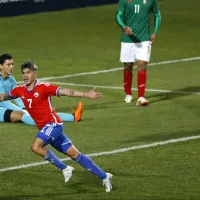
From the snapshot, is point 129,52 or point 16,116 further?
point 129,52

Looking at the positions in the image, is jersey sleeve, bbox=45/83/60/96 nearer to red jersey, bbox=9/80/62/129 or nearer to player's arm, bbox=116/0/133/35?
red jersey, bbox=9/80/62/129

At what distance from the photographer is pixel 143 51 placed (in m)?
20.9

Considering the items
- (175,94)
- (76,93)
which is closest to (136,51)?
(175,94)

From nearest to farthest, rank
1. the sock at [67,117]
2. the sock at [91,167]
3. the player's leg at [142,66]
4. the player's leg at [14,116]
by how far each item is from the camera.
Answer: the sock at [91,167] → the player's leg at [14,116] → the sock at [67,117] → the player's leg at [142,66]

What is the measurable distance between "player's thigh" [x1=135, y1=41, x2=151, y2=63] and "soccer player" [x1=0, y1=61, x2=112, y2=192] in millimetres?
6575

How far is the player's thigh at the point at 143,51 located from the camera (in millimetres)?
20844

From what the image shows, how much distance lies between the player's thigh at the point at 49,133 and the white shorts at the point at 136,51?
6.76m

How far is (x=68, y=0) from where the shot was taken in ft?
114

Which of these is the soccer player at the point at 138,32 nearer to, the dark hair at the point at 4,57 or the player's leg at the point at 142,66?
the player's leg at the point at 142,66

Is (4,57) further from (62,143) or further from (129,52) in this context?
(62,143)

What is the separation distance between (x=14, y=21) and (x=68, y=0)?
276 cm

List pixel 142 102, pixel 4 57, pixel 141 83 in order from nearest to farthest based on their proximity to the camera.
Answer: pixel 4 57 → pixel 142 102 → pixel 141 83

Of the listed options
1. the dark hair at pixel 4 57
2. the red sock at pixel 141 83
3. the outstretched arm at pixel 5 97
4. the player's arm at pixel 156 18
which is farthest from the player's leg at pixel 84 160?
the player's arm at pixel 156 18

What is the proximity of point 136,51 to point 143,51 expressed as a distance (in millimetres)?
229
